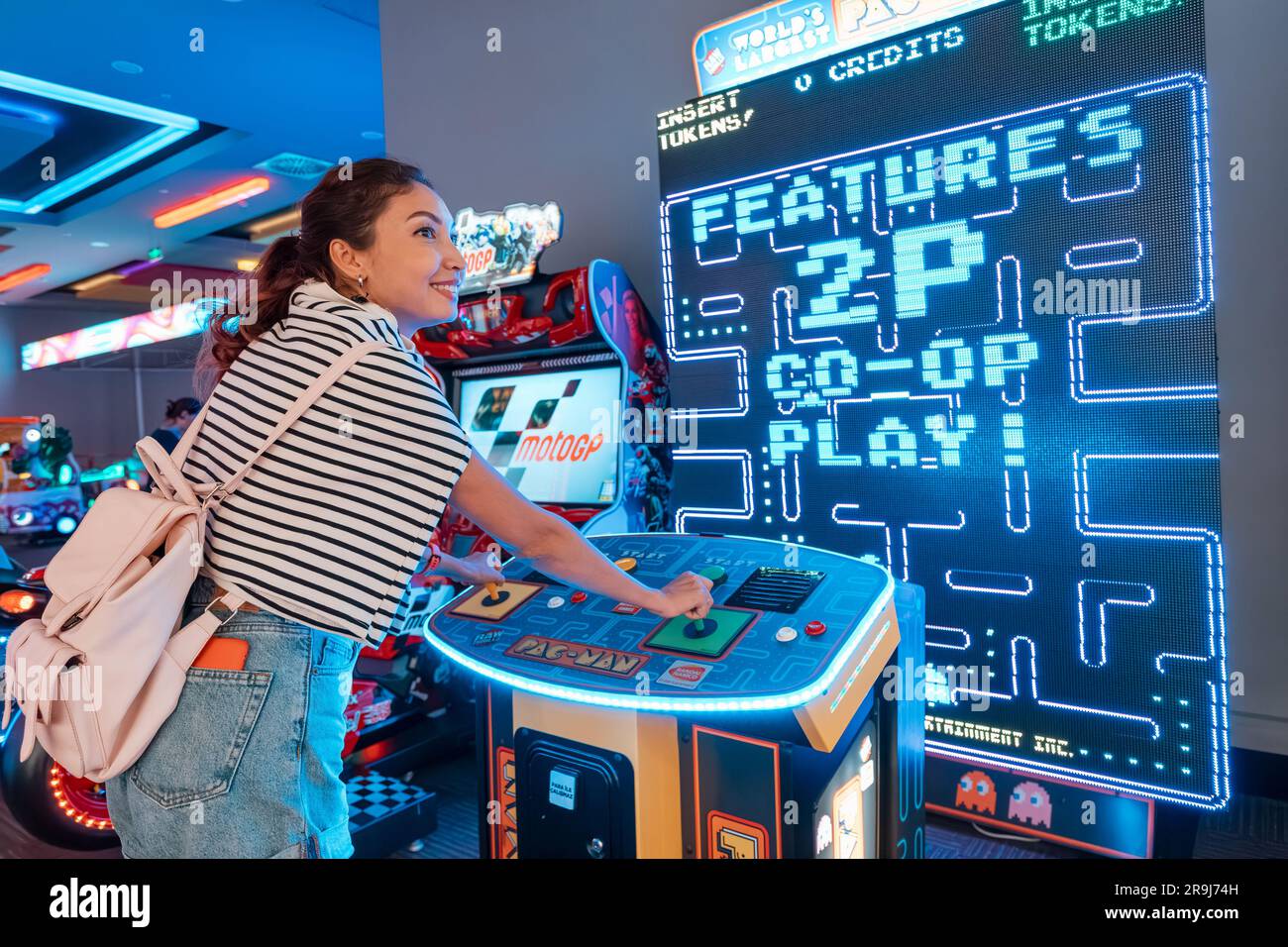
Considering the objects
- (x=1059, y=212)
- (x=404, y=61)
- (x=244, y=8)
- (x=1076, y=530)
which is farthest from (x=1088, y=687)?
(x=244, y=8)

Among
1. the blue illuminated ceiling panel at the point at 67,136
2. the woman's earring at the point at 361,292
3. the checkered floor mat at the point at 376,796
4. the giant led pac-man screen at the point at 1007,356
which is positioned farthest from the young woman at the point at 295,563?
the blue illuminated ceiling panel at the point at 67,136

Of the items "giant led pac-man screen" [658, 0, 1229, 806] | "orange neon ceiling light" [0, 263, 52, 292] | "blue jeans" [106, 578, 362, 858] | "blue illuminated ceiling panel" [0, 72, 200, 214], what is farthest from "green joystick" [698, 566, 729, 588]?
"orange neon ceiling light" [0, 263, 52, 292]

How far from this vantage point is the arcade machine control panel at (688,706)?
1.30m

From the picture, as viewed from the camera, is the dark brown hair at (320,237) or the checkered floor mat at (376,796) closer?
the dark brown hair at (320,237)

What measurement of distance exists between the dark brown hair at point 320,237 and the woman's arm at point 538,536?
42 cm

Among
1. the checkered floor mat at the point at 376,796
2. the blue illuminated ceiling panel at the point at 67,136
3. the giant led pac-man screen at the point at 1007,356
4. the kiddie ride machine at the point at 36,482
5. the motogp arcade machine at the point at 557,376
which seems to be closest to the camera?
the giant led pac-man screen at the point at 1007,356

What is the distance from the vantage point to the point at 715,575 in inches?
62.8

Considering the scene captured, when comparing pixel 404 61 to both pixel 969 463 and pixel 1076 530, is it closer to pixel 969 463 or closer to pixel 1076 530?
pixel 969 463

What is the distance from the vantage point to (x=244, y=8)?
445cm

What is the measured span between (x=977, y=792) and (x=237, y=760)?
2.06m

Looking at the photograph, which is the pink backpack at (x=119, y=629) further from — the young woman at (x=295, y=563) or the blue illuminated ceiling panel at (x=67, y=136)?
the blue illuminated ceiling panel at (x=67, y=136)

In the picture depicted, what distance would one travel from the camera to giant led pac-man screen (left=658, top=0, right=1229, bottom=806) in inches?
76.5

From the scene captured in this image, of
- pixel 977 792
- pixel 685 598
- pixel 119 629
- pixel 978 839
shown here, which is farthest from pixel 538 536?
pixel 978 839

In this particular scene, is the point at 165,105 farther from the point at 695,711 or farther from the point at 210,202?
the point at 695,711
